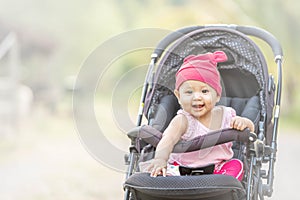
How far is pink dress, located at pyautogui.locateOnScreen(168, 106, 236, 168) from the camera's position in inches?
81.3

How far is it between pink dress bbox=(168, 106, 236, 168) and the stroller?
0.19 feet

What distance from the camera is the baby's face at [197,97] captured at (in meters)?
2.10

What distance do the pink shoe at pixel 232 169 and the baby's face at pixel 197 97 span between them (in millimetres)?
192

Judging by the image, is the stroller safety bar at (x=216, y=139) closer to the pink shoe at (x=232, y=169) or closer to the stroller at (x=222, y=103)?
the stroller at (x=222, y=103)

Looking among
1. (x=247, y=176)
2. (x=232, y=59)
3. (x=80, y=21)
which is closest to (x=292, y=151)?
(x=80, y=21)

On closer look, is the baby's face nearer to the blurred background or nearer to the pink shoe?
the pink shoe

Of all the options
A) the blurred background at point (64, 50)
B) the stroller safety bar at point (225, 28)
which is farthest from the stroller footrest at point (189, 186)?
the blurred background at point (64, 50)

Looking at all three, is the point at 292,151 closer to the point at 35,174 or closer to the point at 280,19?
the point at 280,19

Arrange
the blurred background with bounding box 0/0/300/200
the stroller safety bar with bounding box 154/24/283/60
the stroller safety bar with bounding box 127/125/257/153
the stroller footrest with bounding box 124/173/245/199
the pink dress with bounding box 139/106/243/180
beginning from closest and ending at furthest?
the stroller footrest with bounding box 124/173/245/199, the stroller safety bar with bounding box 127/125/257/153, the pink dress with bounding box 139/106/243/180, the stroller safety bar with bounding box 154/24/283/60, the blurred background with bounding box 0/0/300/200

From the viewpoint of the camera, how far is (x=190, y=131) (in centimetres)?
Result: 212

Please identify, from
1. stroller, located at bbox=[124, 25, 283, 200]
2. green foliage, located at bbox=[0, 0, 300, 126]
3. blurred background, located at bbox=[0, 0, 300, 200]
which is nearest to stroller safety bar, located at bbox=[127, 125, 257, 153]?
stroller, located at bbox=[124, 25, 283, 200]

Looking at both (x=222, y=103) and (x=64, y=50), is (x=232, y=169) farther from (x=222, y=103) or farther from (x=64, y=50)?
(x=64, y=50)

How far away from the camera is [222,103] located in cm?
246

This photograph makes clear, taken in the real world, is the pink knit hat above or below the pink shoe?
above
